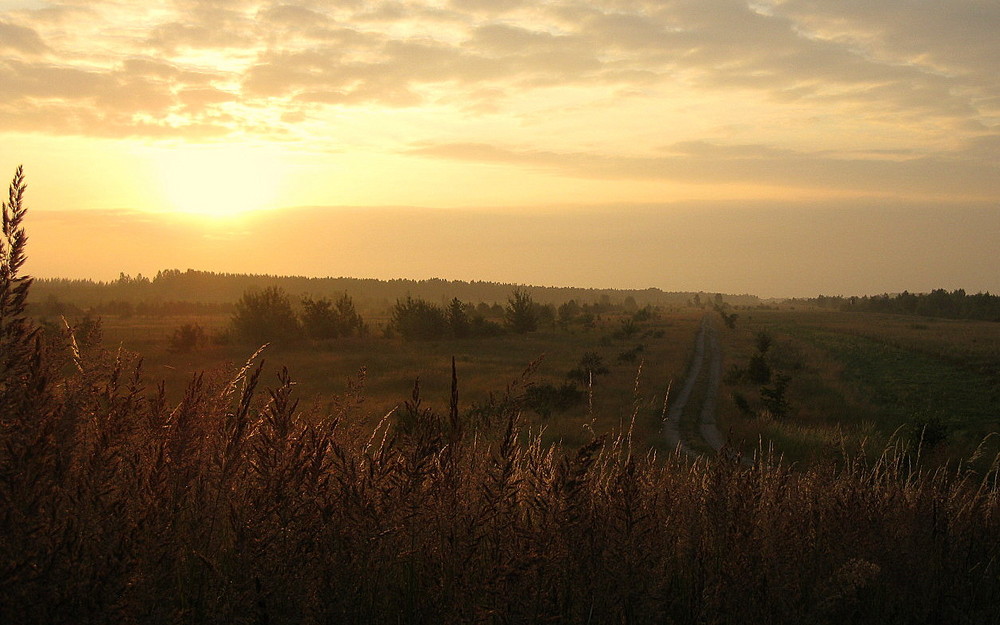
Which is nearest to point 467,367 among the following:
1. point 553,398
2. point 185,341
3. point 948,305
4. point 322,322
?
point 553,398

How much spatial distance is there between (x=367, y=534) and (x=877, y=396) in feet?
105

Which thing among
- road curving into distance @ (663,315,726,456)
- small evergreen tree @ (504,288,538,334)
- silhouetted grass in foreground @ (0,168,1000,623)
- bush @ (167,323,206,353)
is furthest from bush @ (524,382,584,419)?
small evergreen tree @ (504,288,538,334)

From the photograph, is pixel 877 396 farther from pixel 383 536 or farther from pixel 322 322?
pixel 322 322

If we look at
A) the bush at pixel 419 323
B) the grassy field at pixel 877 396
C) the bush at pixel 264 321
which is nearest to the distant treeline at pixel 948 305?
the grassy field at pixel 877 396

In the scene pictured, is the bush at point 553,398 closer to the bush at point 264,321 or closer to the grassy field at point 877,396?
the grassy field at point 877,396

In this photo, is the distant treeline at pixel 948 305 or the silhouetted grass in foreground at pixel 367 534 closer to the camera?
the silhouetted grass in foreground at pixel 367 534

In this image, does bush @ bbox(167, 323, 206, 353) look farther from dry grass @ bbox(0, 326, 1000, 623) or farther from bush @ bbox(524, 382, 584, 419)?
dry grass @ bbox(0, 326, 1000, 623)

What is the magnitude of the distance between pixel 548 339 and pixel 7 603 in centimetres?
6056

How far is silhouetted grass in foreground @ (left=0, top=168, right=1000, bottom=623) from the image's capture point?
2.66 m

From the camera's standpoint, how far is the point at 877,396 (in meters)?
30.5

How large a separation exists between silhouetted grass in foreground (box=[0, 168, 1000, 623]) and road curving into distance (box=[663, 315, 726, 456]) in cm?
622

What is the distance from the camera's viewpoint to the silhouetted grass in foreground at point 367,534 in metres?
2.66

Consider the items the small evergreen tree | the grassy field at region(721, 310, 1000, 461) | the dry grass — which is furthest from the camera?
the small evergreen tree

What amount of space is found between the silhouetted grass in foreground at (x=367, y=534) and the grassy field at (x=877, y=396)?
1372mm
